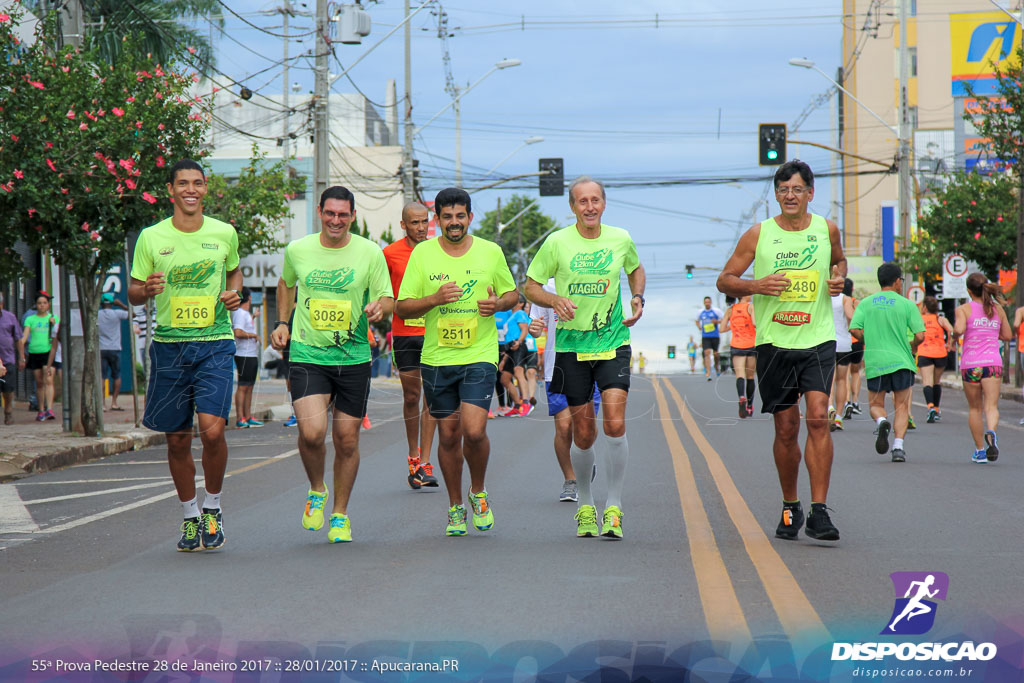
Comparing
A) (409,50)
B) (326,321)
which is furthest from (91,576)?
(409,50)

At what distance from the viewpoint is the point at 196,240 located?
754cm

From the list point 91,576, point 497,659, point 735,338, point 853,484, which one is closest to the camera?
point 497,659

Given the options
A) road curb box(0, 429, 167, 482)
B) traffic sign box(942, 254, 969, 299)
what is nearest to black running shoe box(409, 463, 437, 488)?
road curb box(0, 429, 167, 482)

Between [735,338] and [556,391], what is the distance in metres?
10.8

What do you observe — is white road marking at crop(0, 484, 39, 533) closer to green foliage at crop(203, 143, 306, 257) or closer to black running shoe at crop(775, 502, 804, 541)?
black running shoe at crop(775, 502, 804, 541)

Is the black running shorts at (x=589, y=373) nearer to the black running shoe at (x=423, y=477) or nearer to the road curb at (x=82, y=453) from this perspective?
the black running shoe at (x=423, y=477)

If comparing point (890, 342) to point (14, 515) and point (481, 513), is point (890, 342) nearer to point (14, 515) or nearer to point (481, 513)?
point (481, 513)

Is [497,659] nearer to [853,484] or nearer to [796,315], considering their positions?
[796,315]

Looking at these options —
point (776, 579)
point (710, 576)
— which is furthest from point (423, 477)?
point (776, 579)

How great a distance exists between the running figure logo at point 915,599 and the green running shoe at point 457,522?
8.66ft

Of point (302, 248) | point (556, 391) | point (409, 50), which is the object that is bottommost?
point (556, 391)

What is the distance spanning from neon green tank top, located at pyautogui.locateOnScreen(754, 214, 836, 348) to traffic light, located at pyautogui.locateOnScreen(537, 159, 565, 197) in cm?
3195

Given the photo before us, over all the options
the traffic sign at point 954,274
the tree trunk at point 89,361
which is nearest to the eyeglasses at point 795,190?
the tree trunk at point 89,361

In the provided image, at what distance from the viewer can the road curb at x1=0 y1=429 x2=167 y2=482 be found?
1297 cm
